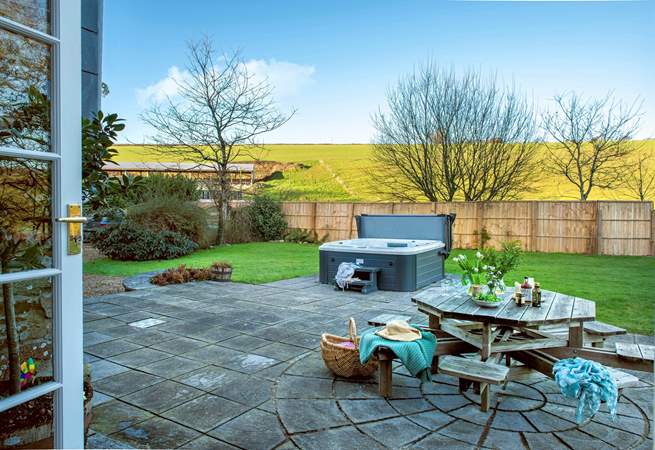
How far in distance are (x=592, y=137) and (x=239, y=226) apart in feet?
40.1

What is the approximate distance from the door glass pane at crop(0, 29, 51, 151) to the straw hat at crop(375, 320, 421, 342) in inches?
84.4

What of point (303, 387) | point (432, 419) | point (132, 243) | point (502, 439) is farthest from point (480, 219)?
point (502, 439)

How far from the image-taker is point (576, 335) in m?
3.01

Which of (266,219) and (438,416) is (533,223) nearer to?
(266,219)

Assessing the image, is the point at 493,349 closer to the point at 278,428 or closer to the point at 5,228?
the point at 278,428

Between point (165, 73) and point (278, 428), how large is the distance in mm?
14343

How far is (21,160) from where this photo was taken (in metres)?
1.49

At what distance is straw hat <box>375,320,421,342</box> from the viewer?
2820 millimetres

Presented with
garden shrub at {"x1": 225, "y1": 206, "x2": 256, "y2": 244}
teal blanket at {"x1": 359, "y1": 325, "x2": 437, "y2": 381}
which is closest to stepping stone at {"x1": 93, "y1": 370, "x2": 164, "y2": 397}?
teal blanket at {"x1": 359, "y1": 325, "x2": 437, "y2": 381}

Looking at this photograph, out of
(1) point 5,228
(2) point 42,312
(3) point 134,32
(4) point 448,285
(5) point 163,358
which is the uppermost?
(3) point 134,32

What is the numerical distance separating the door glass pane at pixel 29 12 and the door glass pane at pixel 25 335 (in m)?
0.86

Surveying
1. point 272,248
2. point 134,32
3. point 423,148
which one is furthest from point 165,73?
point 423,148

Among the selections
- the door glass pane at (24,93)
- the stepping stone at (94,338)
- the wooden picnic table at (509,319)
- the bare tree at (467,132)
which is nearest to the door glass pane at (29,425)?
the door glass pane at (24,93)

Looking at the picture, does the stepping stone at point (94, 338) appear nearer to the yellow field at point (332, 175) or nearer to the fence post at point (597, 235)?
the fence post at point (597, 235)
